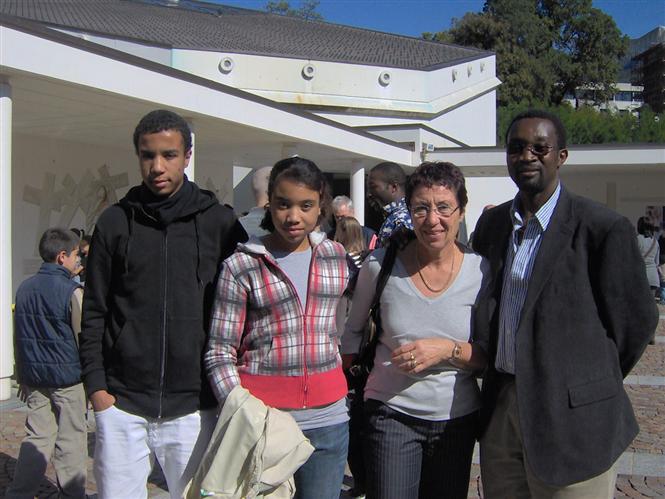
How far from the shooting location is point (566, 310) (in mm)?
2535

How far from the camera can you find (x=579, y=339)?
2.53 m

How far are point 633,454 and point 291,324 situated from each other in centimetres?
422

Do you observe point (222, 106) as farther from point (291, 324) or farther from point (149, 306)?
point (291, 324)

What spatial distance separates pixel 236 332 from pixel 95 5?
32.2 metres

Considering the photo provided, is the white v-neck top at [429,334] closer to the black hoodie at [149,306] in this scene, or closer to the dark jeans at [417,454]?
the dark jeans at [417,454]

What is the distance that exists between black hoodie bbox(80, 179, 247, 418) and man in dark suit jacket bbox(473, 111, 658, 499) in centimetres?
119

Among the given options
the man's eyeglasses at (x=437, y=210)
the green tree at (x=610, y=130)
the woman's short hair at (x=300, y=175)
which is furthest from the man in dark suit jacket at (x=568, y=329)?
the green tree at (x=610, y=130)

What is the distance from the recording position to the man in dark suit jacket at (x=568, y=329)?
99.5 inches

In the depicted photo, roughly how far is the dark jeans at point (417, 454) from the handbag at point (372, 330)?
189 mm

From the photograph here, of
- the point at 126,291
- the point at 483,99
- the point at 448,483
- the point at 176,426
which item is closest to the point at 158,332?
the point at 126,291

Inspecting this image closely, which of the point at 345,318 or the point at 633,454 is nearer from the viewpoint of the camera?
the point at 345,318

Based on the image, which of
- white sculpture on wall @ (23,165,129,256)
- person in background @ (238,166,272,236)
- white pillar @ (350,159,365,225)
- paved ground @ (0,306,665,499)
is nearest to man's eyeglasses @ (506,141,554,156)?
person in background @ (238,166,272,236)

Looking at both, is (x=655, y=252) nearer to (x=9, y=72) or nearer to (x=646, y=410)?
(x=646, y=410)

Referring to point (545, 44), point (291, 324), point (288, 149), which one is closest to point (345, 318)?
point (291, 324)
